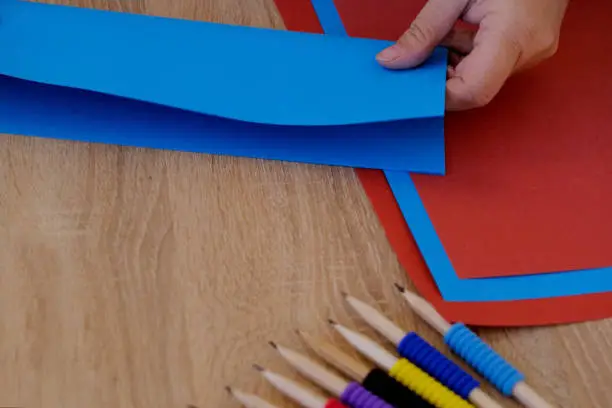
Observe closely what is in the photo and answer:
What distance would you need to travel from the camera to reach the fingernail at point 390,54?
59cm

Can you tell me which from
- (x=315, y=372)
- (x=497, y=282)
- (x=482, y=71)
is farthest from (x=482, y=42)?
(x=315, y=372)

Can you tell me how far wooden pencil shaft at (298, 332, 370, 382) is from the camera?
0.47 metres

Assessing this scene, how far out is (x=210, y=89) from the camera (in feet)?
1.90

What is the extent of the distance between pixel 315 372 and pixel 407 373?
0.06m

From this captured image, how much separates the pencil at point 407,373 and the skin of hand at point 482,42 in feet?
0.71

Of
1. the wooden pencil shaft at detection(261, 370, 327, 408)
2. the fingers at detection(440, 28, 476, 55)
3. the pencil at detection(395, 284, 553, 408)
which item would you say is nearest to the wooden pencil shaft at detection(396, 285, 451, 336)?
the pencil at detection(395, 284, 553, 408)

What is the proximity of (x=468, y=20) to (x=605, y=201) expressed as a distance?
192mm

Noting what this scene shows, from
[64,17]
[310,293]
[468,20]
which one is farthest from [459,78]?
[64,17]

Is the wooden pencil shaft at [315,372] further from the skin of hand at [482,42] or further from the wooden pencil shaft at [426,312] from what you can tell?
the skin of hand at [482,42]

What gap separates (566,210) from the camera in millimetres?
581

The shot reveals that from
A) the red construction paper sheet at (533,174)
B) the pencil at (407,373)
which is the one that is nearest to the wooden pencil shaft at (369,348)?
the pencil at (407,373)

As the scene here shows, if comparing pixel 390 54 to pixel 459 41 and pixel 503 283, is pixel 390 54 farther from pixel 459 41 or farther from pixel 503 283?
pixel 503 283

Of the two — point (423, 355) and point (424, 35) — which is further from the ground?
point (424, 35)

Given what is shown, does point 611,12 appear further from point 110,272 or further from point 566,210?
point 110,272
